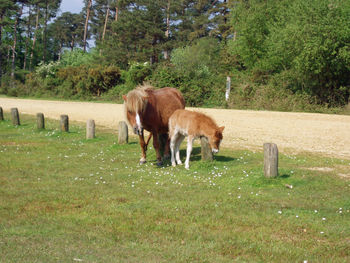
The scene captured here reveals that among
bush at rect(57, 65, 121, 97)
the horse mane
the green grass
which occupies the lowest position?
the green grass

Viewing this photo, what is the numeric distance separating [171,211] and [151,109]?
17.5ft

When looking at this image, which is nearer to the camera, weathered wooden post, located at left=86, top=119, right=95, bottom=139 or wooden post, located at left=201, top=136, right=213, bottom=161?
wooden post, located at left=201, top=136, right=213, bottom=161

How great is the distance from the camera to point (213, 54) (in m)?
52.9

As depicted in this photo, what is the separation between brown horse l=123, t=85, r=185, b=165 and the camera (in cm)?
1119

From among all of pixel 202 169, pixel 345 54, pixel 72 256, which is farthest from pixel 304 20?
pixel 72 256

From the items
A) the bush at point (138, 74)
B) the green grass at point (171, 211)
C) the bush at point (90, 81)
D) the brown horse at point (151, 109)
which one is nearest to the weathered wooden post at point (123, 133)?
the brown horse at point (151, 109)

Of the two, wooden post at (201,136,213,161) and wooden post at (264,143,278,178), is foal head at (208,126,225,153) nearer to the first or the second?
wooden post at (201,136,213,161)

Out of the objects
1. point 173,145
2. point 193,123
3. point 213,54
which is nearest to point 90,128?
point 173,145

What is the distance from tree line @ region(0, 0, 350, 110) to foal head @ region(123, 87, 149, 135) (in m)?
22.4

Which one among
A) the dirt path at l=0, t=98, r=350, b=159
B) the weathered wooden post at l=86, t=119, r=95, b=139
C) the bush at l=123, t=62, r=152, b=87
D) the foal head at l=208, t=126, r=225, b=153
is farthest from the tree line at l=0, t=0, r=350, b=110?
the foal head at l=208, t=126, r=225, b=153

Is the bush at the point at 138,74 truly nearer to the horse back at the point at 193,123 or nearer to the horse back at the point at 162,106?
the horse back at the point at 162,106

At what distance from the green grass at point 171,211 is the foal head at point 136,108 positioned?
48.9 inches

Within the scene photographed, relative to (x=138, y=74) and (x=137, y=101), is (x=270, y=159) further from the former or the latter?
(x=138, y=74)

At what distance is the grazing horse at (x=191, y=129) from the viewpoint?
11.0m
